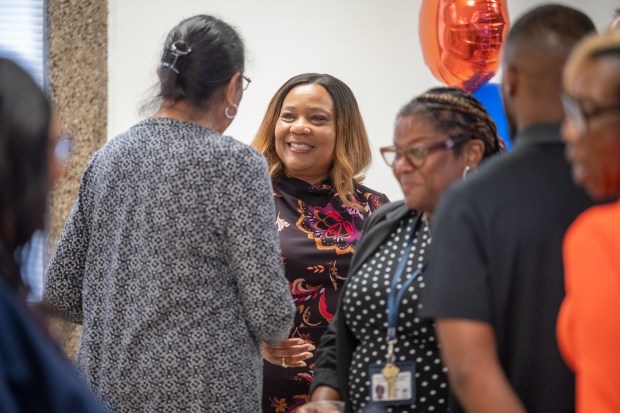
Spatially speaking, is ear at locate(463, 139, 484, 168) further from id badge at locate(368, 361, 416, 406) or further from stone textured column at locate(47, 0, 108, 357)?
stone textured column at locate(47, 0, 108, 357)

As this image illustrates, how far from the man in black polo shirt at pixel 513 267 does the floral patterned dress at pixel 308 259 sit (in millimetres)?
1304

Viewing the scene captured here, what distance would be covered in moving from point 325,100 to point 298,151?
213mm

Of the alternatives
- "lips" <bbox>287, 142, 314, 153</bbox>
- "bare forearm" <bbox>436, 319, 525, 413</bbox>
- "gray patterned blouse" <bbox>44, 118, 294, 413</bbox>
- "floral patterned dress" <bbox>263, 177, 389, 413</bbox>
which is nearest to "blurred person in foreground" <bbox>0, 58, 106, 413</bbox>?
"bare forearm" <bbox>436, 319, 525, 413</bbox>

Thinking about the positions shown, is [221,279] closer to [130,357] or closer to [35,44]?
[130,357]

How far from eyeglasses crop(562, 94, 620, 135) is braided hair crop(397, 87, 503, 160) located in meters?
0.57

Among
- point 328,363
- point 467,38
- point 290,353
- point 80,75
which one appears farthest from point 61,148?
point 80,75

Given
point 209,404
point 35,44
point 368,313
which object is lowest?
point 209,404

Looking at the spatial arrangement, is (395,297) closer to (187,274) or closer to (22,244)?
(187,274)

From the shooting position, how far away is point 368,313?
193 cm

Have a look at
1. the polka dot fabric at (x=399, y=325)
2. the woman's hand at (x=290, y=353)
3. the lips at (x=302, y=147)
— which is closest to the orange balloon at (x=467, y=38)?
the lips at (x=302, y=147)

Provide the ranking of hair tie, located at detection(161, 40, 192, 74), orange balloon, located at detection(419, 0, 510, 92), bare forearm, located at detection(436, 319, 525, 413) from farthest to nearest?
orange balloon, located at detection(419, 0, 510, 92) < hair tie, located at detection(161, 40, 192, 74) < bare forearm, located at detection(436, 319, 525, 413)

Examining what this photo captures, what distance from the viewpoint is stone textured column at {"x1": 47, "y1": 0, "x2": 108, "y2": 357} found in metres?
3.96

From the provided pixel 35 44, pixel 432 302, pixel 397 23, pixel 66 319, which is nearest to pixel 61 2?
pixel 35 44

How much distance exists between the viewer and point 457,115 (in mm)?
1907
